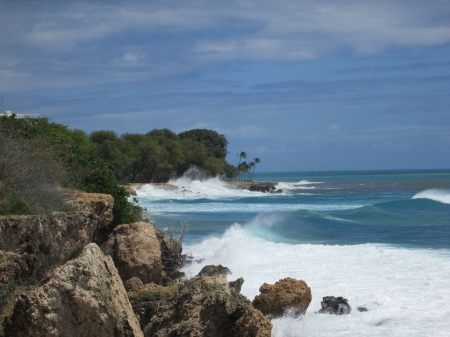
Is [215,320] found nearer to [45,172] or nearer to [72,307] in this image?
[72,307]

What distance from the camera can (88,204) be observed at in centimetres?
1209

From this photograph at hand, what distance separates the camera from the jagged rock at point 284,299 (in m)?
10.5

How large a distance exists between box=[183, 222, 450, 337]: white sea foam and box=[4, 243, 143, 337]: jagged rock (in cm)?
474

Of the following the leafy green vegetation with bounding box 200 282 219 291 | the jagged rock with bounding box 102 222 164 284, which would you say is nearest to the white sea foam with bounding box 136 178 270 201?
the jagged rock with bounding box 102 222 164 284

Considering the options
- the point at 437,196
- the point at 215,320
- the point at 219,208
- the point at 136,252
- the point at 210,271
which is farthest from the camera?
the point at 437,196

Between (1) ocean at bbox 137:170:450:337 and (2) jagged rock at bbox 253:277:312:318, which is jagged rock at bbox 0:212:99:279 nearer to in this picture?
(2) jagged rock at bbox 253:277:312:318

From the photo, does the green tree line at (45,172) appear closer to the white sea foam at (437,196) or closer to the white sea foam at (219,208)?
the white sea foam at (219,208)


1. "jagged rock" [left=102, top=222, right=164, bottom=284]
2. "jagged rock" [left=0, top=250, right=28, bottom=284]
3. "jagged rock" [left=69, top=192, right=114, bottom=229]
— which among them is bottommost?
"jagged rock" [left=102, top=222, right=164, bottom=284]

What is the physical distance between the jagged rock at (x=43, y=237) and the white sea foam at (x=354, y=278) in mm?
3852

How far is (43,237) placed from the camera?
28.6 feet

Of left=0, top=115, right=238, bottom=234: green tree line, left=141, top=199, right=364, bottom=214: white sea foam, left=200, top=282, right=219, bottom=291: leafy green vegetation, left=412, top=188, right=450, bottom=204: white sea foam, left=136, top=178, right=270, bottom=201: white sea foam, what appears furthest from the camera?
left=136, top=178, right=270, bottom=201: white sea foam

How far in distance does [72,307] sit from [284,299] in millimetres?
5597

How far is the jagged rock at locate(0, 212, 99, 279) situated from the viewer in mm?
8148

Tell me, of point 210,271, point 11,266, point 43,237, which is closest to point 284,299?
point 210,271
